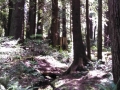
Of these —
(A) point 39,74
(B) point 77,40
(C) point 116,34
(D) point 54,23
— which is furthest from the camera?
(D) point 54,23

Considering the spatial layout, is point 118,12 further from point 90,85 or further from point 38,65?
point 38,65

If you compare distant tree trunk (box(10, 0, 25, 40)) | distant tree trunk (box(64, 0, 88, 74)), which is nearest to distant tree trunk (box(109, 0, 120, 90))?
distant tree trunk (box(64, 0, 88, 74))

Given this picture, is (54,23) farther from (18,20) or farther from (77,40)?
(77,40)

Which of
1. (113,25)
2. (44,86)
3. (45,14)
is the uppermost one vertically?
(45,14)

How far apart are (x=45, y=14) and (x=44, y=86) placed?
10299mm

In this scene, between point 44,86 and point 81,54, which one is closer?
point 44,86

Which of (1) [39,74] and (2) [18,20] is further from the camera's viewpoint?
(2) [18,20]

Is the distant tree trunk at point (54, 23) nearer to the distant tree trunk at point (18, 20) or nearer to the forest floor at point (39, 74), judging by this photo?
the distant tree trunk at point (18, 20)

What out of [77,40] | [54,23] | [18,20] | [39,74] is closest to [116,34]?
[39,74]

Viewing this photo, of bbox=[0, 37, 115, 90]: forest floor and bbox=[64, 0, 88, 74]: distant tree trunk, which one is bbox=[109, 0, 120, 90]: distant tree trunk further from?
bbox=[64, 0, 88, 74]: distant tree trunk

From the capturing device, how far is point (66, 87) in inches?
321

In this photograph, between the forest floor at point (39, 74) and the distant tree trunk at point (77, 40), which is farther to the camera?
the distant tree trunk at point (77, 40)

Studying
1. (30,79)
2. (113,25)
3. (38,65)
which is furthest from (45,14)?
(113,25)

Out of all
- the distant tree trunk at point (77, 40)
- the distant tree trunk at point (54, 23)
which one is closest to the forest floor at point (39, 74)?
the distant tree trunk at point (77, 40)
